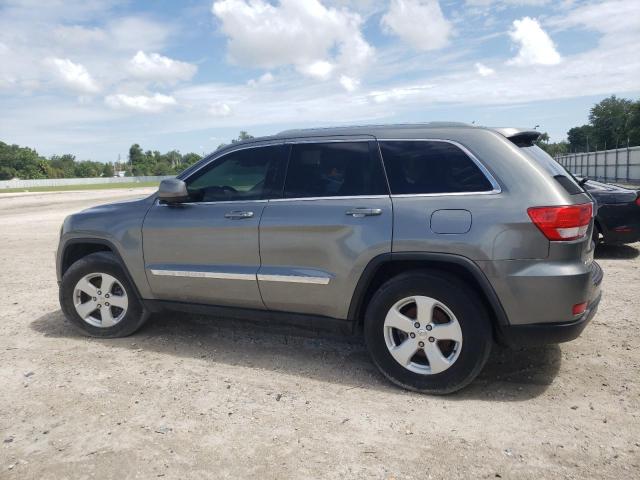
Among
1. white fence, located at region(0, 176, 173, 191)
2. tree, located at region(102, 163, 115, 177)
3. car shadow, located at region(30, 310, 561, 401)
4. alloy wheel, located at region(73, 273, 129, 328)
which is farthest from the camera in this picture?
tree, located at region(102, 163, 115, 177)

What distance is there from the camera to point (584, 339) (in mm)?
4500

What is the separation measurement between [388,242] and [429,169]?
57 centimetres

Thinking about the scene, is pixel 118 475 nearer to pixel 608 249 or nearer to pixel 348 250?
pixel 348 250

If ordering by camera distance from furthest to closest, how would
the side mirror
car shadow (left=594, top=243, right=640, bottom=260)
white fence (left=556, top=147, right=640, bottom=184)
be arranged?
white fence (left=556, top=147, right=640, bottom=184) < car shadow (left=594, top=243, right=640, bottom=260) < the side mirror

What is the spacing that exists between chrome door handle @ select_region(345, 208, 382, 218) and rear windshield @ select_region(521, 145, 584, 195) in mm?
1063

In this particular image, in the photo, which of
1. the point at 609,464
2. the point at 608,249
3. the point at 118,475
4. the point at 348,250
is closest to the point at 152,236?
the point at 348,250

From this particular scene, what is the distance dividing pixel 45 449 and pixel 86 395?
685mm

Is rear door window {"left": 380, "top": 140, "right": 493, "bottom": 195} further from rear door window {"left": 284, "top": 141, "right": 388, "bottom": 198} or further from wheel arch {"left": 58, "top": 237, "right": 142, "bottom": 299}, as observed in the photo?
wheel arch {"left": 58, "top": 237, "right": 142, "bottom": 299}

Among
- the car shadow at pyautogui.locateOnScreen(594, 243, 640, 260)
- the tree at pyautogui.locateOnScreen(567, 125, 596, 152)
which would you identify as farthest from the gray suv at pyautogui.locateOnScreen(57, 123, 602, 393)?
the tree at pyautogui.locateOnScreen(567, 125, 596, 152)

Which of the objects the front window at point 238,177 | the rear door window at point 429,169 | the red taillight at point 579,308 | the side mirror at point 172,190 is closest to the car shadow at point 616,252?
the red taillight at point 579,308

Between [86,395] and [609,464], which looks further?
[86,395]

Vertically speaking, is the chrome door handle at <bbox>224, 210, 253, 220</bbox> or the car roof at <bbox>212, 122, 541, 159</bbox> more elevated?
the car roof at <bbox>212, 122, 541, 159</bbox>

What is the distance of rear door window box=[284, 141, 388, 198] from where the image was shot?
3746 millimetres

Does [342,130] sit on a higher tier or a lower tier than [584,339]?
higher
